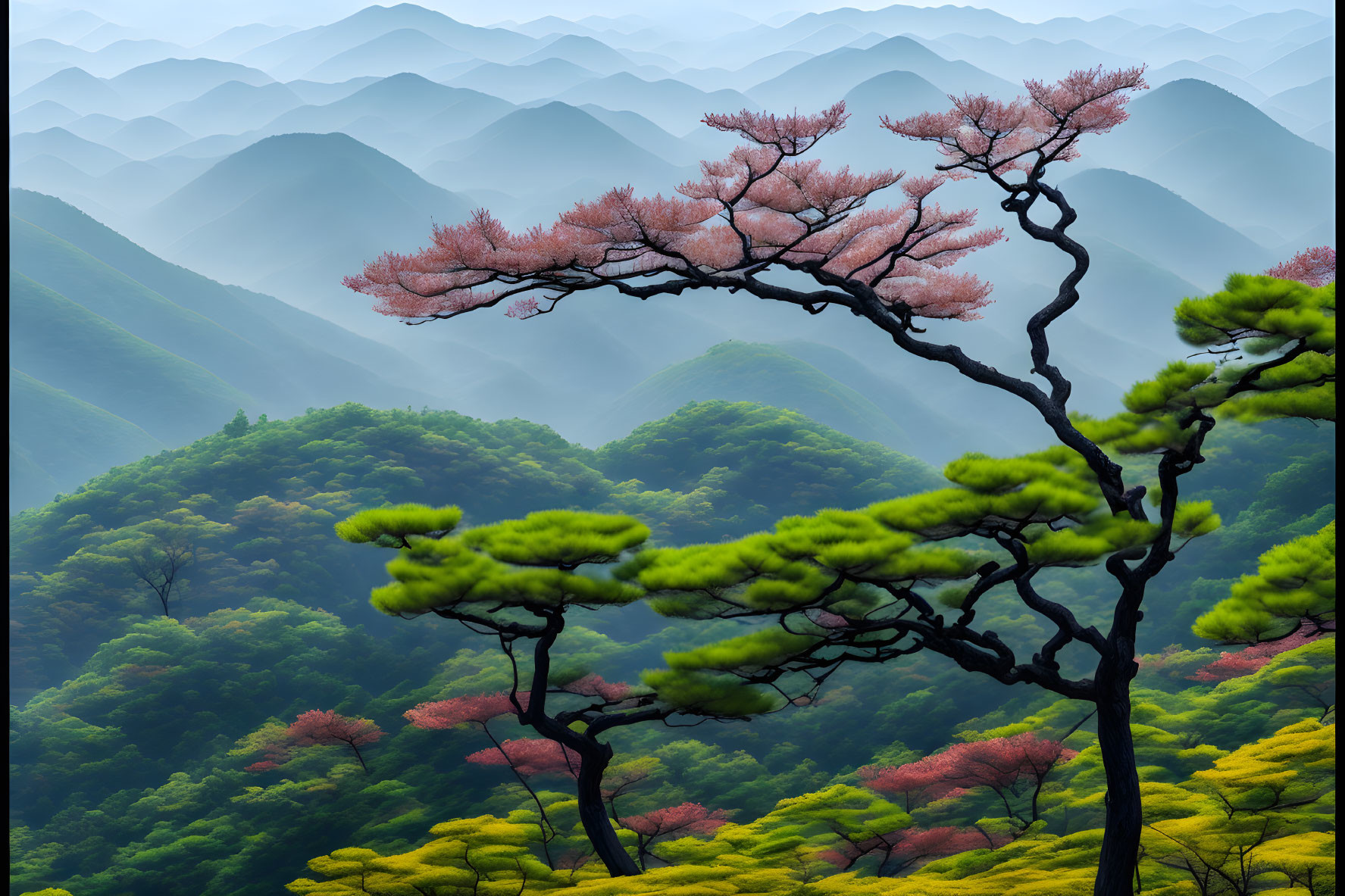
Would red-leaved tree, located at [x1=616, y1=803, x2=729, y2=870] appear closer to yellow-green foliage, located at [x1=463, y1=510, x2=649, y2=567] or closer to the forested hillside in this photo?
the forested hillside

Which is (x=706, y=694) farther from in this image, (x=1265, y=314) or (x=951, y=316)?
(x=1265, y=314)

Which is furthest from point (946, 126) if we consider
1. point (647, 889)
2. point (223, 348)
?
point (223, 348)

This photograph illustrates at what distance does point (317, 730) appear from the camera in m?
13.6

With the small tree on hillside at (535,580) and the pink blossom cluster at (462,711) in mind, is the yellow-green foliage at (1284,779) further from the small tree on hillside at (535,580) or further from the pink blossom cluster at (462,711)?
the pink blossom cluster at (462,711)

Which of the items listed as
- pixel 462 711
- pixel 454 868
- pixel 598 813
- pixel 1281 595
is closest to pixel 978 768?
pixel 1281 595

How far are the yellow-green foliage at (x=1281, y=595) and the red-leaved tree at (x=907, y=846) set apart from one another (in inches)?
198

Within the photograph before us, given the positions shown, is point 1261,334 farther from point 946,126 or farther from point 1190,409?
point 946,126

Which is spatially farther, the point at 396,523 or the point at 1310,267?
the point at 1310,267

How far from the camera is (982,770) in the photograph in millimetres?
10906

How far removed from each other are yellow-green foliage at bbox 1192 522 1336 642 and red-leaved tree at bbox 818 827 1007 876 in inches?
198

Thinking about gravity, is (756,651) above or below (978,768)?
above

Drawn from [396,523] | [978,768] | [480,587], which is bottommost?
[978,768]

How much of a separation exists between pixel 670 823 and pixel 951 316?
23.5ft

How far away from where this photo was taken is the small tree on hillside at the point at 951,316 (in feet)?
19.0
